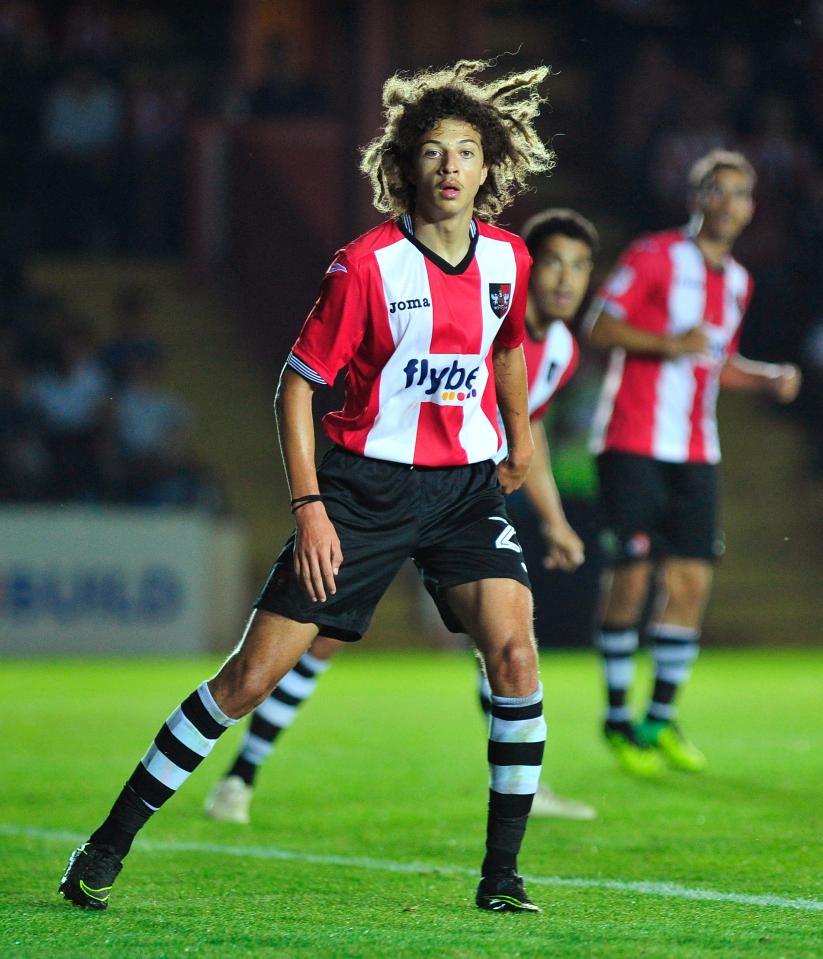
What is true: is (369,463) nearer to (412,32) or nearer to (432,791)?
(432,791)

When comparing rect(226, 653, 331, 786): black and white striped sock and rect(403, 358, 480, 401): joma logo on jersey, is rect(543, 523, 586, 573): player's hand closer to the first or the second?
rect(226, 653, 331, 786): black and white striped sock

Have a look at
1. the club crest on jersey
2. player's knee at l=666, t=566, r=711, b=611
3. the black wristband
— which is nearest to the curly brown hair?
the club crest on jersey

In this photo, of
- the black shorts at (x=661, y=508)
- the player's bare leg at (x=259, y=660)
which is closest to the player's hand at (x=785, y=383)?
the black shorts at (x=661, y=508)

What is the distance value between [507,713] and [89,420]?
1212 cm

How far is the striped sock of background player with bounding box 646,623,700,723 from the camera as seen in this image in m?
7.68

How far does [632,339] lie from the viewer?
7707 mm

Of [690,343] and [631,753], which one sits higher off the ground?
[690,343]

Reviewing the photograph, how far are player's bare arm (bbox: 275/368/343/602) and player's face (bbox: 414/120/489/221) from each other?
567 mm

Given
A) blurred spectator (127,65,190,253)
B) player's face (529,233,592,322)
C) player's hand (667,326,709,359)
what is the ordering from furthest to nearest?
blurred spectator (127,65,190,253)
player's hand (667,326,709,359)
player's face (529,233,592,322)

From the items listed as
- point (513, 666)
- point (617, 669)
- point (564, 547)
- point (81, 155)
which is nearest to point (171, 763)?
point (513, 666)

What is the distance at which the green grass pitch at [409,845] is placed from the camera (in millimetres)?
4027

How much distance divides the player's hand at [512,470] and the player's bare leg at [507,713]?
602mm

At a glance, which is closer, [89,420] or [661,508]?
[661,508]

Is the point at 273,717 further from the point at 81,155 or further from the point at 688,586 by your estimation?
the point at 81,155
